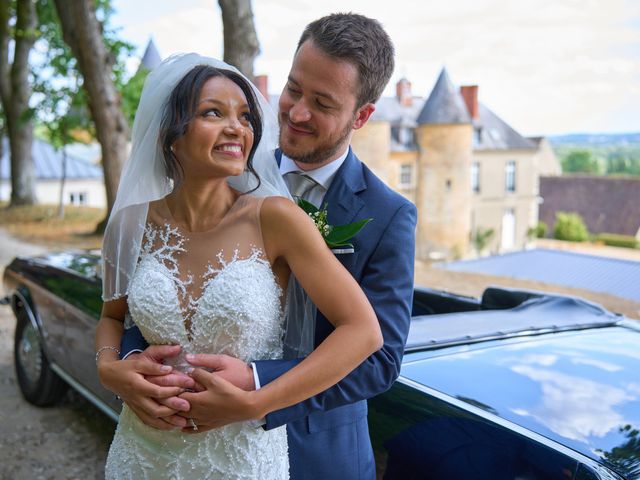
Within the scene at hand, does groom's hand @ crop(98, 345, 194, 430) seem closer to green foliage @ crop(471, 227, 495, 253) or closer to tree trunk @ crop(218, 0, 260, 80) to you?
tree trunk @ crop(218, 0, 260, 80)

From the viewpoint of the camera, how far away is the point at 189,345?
1.95m

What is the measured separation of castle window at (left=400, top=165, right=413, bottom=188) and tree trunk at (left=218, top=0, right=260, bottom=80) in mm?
34273

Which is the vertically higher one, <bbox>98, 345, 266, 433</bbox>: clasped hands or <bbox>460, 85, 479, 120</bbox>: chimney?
<bbox>460, 85, 479, 120</bbox>: chimney

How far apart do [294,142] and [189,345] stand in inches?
28.1

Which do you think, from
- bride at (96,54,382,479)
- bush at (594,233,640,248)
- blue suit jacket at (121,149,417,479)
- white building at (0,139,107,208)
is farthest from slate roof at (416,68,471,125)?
bride at (96,54,382,479)

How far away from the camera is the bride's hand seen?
1712 mm

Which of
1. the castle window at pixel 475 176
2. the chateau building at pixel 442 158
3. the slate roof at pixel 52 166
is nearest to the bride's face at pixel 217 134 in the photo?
the chateau building at pixel 442 158

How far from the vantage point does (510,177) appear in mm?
49719

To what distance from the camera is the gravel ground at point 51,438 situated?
4203 millimetres

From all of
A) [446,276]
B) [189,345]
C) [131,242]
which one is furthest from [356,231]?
[446,276]

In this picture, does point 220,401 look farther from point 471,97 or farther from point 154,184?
point 471,97

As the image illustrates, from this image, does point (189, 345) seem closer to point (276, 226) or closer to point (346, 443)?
point (276, 226)

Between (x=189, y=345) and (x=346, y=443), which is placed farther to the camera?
(x=346, y=443)

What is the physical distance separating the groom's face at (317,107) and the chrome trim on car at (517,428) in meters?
0.88
